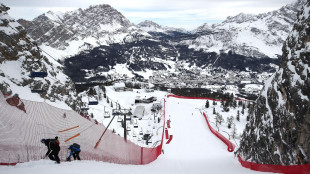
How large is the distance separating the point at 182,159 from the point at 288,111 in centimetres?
1351

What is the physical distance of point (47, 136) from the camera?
41.5ft

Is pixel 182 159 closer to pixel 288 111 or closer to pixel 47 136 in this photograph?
pixel 288 111

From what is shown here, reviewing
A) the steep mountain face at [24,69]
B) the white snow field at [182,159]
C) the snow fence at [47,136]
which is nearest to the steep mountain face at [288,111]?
the white snow field at [182,159]

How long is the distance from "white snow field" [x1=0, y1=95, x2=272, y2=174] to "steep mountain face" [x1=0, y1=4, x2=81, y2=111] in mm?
26689

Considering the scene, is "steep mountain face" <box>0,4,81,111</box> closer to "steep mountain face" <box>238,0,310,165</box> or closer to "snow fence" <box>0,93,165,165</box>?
"snow fence" <box>0,93,165,165</box>

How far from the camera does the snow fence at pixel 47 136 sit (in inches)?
412

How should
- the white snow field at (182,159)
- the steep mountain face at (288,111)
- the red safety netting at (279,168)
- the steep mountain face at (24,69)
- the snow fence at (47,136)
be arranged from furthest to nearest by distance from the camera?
the steep mountain face at (24,69) → the steep mountain face at (288,111) → the red safety netting at (279,168) → the white snow field at (182,159) → the snow fence at (47,136)

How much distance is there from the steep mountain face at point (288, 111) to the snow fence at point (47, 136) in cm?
967

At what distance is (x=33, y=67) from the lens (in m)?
51.4

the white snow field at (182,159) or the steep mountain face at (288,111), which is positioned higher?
the steep mountain face at (288,111)

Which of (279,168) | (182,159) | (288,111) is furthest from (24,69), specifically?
(279,168)

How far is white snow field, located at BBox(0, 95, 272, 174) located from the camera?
1060 centimetres

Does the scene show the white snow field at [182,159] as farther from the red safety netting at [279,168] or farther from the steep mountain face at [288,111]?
the steep mountain face at [288,111]

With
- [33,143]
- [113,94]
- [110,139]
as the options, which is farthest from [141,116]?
[33,143]
